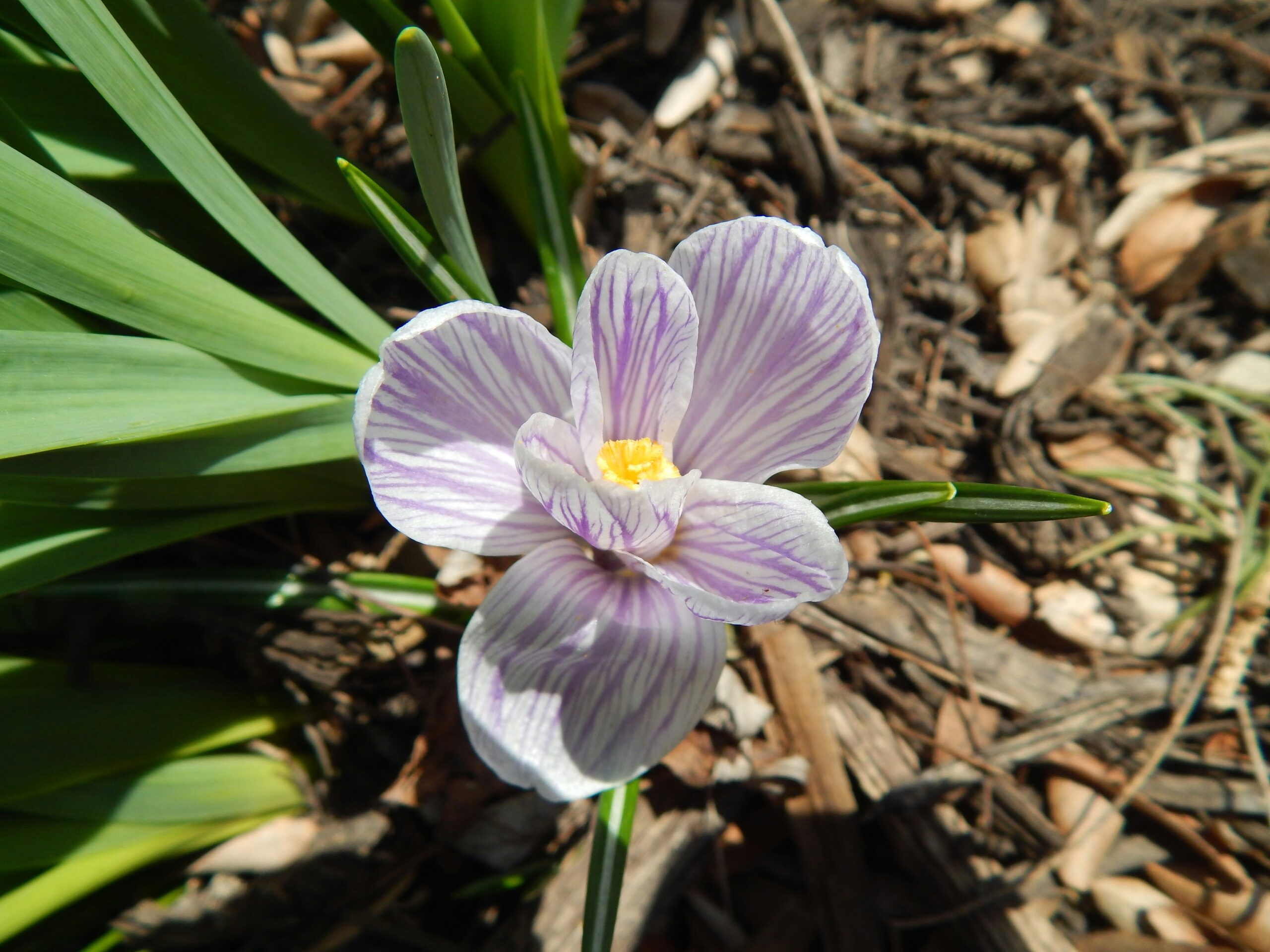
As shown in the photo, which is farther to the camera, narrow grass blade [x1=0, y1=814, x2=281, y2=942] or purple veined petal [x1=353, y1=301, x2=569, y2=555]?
narrow grass blade [x1=0, y1=814, x2=281, y2=942]

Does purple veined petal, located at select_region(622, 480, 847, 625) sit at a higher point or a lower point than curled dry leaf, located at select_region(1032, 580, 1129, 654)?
higher

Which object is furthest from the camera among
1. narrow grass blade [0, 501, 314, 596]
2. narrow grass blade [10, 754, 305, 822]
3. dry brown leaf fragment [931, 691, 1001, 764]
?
dry brown leaf fragment [931, 691, 1001, 764]

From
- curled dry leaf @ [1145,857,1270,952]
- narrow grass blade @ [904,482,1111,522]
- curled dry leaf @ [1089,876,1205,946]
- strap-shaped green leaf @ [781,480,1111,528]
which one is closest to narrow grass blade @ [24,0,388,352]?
strap-shaped green leaf @ [781,480,1111,528]

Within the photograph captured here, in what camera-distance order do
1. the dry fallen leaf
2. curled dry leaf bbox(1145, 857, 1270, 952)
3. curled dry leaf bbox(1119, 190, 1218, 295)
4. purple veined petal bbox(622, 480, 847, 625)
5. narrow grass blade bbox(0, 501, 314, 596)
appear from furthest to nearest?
curled dry leaf bbox(1119, 190, 1218, 295), the dry fallen leaf, curled dry leaf bbox(1145, 857, 1270, 952), narrow grass blade bbox(0, 501, 314, 596), purple veined petal bbox(622, 480, 847, 625)

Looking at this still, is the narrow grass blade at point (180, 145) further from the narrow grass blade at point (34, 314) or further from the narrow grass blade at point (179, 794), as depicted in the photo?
the narrow grass blade at point (179, 794)

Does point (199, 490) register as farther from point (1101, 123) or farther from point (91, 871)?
point (1101, 123)

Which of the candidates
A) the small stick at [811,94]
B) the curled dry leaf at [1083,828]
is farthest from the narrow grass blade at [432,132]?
the curled dry leaf at [1083,828]

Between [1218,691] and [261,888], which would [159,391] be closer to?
[261,888]

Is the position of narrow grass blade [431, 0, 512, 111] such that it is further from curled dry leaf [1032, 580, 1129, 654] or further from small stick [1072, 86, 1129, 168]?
small stick [1072, 86, 1129, 168]
